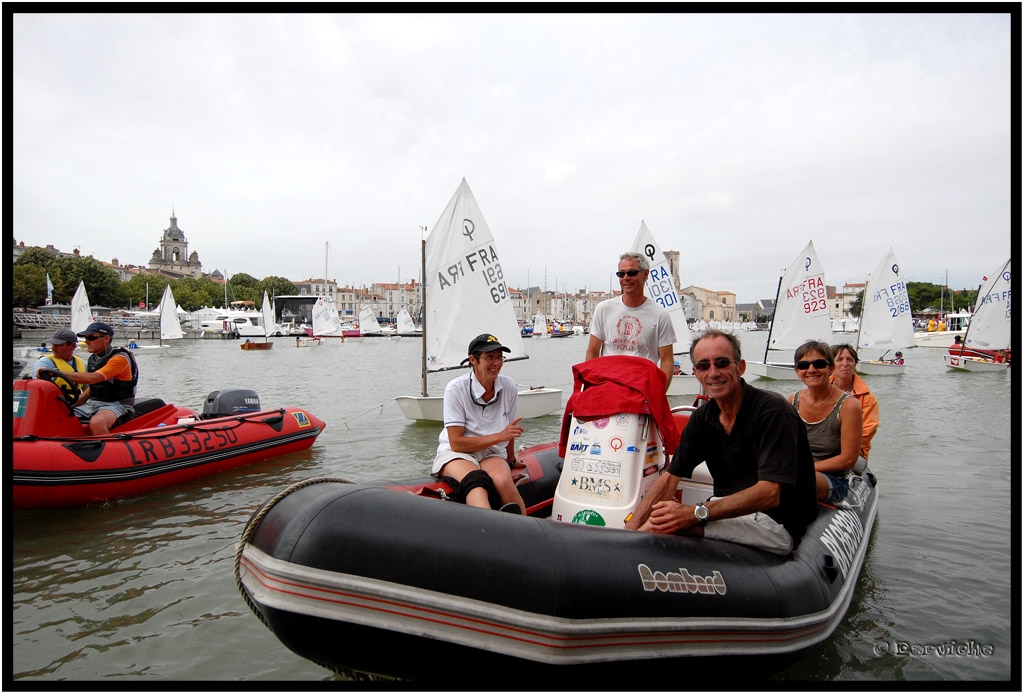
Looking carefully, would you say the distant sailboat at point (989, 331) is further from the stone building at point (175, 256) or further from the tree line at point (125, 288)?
the stone building at point (175, 256)

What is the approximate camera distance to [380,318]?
128 metres

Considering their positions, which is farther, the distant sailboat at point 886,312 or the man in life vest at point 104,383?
the distant sailboat at point 886,312

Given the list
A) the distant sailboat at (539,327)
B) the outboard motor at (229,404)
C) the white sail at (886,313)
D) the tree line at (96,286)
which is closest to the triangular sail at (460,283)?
the outboard motor at (229,404)

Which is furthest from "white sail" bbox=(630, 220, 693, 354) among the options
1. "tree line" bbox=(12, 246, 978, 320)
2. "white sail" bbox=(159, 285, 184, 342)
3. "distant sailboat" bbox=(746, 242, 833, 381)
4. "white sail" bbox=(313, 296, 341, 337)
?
"white sail" bbox=(313, 296, 341, 337)

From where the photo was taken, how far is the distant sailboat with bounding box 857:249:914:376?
24.2 meters

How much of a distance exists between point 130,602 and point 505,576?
143 inches

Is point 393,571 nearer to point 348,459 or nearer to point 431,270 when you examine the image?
point 348,459

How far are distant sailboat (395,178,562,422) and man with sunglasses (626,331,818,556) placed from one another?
865cm

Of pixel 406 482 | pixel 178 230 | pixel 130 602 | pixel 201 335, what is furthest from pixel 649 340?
pixel 178 230

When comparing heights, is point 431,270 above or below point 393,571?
above

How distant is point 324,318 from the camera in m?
60.2

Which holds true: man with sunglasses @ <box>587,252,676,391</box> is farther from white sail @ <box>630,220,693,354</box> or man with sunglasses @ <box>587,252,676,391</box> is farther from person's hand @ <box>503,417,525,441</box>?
white sail @ <box>630,220,693,354</box>

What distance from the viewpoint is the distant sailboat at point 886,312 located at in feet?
79.5

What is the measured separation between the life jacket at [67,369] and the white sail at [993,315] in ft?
88.2
